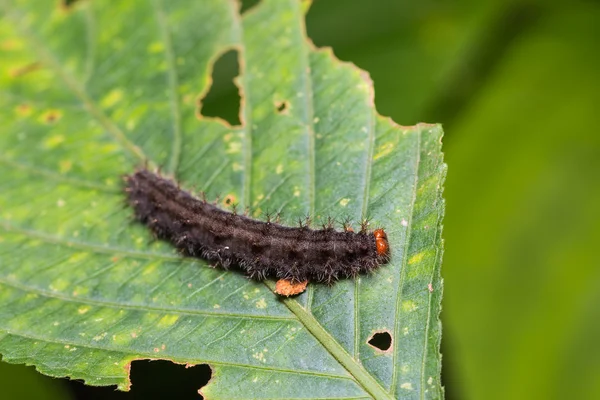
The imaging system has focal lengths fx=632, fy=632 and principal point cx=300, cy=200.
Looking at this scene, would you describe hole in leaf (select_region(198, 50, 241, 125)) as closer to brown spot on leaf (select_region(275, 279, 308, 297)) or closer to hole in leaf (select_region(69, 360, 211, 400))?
brown spot on leaf (select_region(275, 279, 308, 297))

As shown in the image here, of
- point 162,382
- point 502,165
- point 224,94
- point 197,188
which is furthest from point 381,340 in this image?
point 502,165

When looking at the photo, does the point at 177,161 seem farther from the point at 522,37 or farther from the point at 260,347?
the point at 522,37

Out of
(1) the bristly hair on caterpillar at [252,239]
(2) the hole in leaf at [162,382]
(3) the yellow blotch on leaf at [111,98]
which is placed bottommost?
(2) the hole in leaf at [162,382]

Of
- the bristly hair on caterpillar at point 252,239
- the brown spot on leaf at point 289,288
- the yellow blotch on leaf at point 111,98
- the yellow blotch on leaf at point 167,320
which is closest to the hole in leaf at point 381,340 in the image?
the bristly hair on caterpillar at point 252,239

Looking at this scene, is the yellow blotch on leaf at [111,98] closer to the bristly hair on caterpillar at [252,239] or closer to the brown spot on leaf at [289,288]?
the bristly hair on caterpillar at [252,239]

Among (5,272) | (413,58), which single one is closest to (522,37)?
(413,58)

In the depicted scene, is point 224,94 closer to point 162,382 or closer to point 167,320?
point 167,320

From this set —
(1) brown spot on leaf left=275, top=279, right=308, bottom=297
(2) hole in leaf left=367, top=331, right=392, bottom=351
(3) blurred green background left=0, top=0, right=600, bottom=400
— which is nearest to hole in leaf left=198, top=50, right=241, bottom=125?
(3) blurred green background left=0, top=0, right=600, bottom=400
